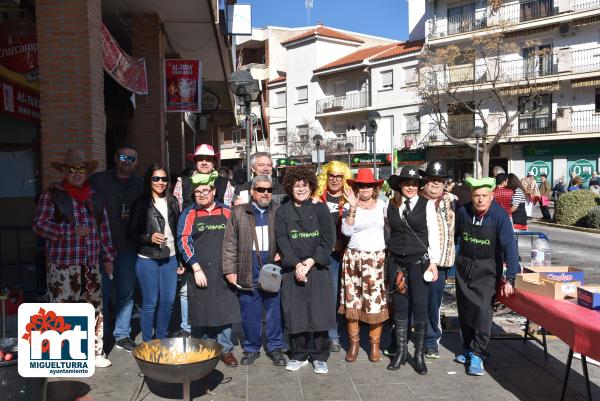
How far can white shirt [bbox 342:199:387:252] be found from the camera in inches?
208

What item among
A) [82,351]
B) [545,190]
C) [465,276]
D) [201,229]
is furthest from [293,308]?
[545,190]

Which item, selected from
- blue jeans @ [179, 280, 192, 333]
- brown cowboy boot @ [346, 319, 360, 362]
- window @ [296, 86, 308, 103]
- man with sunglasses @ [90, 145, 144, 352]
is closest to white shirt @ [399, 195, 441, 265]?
brown cowboy boot @ [346, 319, 360, 362]

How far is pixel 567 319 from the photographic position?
397 cm

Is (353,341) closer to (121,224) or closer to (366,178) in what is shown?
(366,178)

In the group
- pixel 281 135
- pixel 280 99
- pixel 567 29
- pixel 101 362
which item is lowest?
pixel 101 362

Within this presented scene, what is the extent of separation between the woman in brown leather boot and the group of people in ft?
0.04

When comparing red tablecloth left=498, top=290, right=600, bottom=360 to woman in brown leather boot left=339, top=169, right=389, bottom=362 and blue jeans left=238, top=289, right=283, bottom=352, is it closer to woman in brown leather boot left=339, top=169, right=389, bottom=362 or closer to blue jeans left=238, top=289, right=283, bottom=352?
woman in brown leather boot left=339, top=169, right=389, bottom=362

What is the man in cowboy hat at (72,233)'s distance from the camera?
476cm

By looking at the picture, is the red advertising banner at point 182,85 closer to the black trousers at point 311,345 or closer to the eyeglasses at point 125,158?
the eyeglasses at point 125,158

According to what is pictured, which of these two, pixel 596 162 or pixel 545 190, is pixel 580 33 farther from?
pixel 545 190

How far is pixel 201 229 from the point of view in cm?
521

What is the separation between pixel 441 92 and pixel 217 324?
1300 inches

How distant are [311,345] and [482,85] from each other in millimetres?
32273
